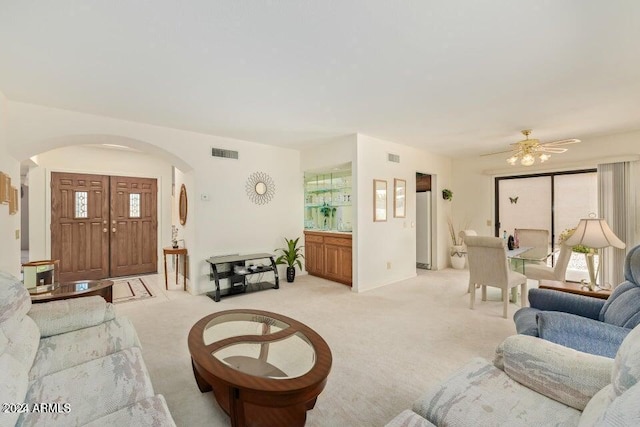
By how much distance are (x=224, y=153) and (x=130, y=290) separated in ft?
8.92

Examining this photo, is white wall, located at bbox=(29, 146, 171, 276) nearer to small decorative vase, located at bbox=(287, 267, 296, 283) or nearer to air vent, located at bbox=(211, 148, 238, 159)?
air vent, located at bbox=(211, 148, 238, 159)

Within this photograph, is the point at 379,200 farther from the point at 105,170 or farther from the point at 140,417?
the point at 105,170

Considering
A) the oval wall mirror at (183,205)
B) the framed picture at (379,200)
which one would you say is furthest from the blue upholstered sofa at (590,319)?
the oval wall mirror at (183,205)

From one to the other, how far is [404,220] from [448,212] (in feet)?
5.89

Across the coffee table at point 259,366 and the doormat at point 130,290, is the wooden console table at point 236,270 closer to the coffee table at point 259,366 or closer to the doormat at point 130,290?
the doormat at point 130,290

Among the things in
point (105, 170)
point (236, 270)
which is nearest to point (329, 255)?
point (236, 270)

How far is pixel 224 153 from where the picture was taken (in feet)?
15.1

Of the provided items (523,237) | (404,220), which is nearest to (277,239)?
(404,220)

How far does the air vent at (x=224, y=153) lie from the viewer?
4508mm

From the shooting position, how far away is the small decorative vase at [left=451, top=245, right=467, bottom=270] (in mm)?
6117

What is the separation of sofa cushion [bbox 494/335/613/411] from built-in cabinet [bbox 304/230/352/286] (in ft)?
11.3

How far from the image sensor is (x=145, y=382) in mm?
1423

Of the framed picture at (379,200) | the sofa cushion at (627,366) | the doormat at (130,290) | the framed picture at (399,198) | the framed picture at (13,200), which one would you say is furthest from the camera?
the framed picture at (399,198)

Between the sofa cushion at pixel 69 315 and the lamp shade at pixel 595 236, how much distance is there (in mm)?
4103
